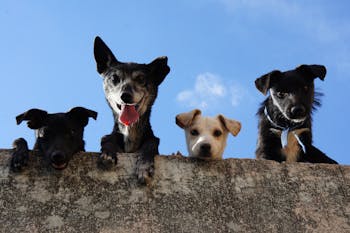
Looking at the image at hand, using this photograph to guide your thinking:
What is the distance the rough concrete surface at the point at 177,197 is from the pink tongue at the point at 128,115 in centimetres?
97

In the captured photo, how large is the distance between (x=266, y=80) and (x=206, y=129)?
1.30 meters

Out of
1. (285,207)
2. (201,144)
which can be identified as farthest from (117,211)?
(285,207)

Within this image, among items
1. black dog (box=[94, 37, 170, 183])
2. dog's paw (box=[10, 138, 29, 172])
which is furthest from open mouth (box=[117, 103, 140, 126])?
dog's paw (box=[10, 138, 29, 172])

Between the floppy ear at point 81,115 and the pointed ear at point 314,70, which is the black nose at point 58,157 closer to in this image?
the floppy ear at point 81,115

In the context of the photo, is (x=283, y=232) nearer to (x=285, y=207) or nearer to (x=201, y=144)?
(x=285, y=207)

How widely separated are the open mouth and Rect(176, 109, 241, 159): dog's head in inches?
21.3

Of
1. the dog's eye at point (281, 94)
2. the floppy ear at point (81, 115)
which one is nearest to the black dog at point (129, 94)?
the floppy ear at point (81, 115)

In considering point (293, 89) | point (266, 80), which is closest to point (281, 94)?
point (293, 89)

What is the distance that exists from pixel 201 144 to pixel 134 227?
137 cm

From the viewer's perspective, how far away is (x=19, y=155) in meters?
5.50

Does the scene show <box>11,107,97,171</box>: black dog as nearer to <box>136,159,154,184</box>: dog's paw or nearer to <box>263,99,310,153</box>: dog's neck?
<box>136,159,154,184</box>: dog's paw

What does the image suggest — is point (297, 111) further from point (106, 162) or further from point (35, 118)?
point (35, 118)

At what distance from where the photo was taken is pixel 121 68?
24.1 ft

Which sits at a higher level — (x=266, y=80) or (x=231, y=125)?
(x=266, y=80)
